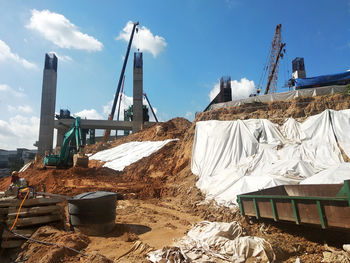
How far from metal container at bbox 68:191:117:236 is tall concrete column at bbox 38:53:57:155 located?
32971 millimetres

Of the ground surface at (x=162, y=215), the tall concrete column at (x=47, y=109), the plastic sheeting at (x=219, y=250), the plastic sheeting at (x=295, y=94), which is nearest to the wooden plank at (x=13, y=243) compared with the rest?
the ground surface at (x=162, y=215)

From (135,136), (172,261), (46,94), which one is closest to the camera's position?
(172,261)

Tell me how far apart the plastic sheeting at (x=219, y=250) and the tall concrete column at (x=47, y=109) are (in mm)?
35585

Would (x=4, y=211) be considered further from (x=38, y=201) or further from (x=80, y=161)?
(x=80, y=161)

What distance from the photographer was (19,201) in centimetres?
614

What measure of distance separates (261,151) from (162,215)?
6.14 meters

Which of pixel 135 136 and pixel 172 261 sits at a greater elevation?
pixel 135 136

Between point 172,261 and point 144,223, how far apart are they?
11.1 feet

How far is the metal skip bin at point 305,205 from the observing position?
4039 millimetres

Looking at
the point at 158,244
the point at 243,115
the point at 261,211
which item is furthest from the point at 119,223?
the point at 243,115

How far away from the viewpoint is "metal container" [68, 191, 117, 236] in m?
6.02

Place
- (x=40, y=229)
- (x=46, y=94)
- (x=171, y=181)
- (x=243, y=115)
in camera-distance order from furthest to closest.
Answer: (x=46, y=94) → (x=243, y=115) → (x=171, y=181) → (x=40, y=229)

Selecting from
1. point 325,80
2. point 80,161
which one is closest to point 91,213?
point 80,161

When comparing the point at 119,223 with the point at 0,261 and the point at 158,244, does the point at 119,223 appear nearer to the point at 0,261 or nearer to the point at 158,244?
the point at 158,244
